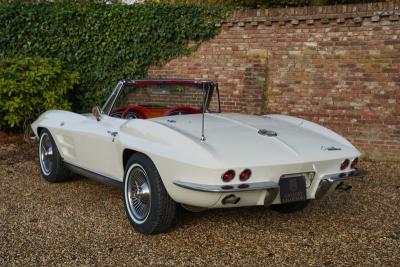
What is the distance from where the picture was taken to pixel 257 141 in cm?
410

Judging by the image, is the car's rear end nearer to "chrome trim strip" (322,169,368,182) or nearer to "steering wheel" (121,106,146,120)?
"chrome trim strip" (322,169,368,182)

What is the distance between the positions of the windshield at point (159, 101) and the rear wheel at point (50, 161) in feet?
3.74

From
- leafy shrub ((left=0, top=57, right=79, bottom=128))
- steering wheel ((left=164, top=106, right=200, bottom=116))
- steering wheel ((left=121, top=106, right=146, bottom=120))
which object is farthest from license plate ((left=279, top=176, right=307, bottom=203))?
leafy shrub ((left=0, top=57, right=79, bottom=128))

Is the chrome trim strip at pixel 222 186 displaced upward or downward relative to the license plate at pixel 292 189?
upward

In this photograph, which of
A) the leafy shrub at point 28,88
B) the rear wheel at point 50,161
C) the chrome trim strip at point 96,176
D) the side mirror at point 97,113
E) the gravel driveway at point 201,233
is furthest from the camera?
the leafy shrub at point 28,88

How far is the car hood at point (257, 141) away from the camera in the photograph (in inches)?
152

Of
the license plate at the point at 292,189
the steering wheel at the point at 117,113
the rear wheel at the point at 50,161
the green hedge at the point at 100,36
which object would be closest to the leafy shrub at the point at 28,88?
the green hedge at the point at 100,36

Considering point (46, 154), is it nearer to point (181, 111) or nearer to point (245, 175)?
point (181, 111)

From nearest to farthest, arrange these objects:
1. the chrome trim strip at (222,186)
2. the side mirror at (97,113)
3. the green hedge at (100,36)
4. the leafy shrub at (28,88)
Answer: the chrome trim strip at (222,186) < the side mirror at (97,113) < the leafy shrub at (28,88) < the green hedge at (100,36)

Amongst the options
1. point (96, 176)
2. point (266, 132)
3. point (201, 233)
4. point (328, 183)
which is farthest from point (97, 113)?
point (328, 183)

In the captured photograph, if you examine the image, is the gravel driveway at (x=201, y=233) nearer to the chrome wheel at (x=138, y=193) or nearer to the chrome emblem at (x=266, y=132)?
the chrome wheel at (x=138, y=193)

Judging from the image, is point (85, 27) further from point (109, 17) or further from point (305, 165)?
point (305, 165)

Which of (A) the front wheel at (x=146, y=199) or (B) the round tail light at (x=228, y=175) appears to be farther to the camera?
(A) the front wheel at (x=146, y=199)

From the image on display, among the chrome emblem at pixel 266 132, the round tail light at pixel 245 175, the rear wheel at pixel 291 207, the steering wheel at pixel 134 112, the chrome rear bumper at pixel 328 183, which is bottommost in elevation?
the rear wheel at pixel 291 207
